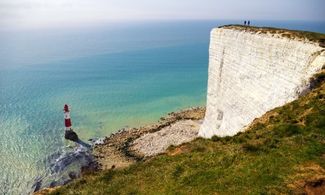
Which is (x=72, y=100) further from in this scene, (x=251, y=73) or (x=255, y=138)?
(x=255, y=138)

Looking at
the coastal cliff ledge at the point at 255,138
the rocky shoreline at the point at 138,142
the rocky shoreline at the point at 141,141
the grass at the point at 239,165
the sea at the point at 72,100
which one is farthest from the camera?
the sea at the point at 72,100

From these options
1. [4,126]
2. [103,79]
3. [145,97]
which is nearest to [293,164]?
[4,126]

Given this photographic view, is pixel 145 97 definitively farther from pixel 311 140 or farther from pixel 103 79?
pixel 311 140

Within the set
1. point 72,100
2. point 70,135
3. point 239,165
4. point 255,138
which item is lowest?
point 72,100

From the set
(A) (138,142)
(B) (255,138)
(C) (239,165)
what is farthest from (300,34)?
(A) (138,142)

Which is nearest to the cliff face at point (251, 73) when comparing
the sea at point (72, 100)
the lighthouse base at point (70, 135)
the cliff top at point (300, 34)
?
the cliff top at point (300, 34)

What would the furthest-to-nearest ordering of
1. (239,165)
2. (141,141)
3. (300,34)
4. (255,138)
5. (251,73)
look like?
(141,141), (251,73), (300,34), (255,138), (239,165)

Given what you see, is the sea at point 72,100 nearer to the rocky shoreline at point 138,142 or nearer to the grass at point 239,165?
the rocky shoreline at point 138,142
